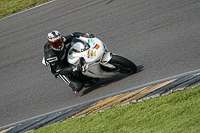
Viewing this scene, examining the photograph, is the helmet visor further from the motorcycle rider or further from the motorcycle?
the motorcycle

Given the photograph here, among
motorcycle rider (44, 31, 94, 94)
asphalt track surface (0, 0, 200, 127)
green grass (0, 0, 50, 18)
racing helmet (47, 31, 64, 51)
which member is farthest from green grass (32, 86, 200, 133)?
green grass (0, 0, 50, 18)

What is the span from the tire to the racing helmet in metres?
1.19

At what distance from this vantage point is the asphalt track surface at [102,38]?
323 inches

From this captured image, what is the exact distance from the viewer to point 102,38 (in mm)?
10852

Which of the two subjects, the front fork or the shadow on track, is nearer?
the front fork

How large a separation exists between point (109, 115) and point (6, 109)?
148 inches

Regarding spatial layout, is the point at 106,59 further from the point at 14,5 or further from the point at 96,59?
the point at 14,5

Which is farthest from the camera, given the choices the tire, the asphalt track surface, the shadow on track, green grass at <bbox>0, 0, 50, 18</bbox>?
green grass at <bbox>0, 0, 50, 18</bbox>

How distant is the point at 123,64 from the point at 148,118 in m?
2.57

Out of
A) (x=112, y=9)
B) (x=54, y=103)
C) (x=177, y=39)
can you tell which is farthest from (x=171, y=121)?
(x=112, y=9)

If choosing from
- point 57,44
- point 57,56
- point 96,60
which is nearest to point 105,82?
point 96,60

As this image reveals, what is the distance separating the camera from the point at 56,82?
927 centimetres

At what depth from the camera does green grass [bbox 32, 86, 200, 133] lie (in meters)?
4.75

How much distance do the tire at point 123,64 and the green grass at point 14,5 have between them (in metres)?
8.35
